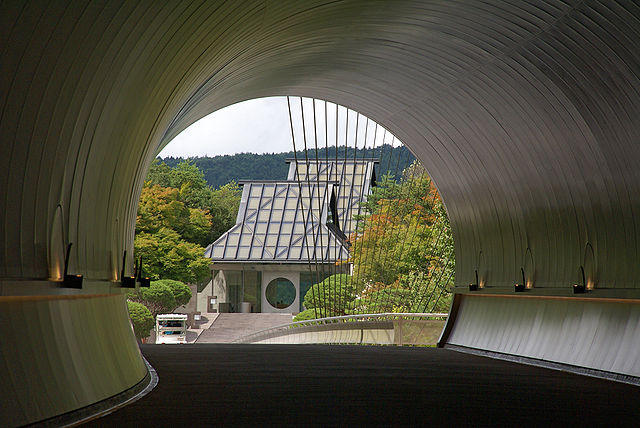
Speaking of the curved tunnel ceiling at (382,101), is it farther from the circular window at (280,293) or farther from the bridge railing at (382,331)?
the circular window at (280,293)

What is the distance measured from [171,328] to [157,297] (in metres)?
4.06

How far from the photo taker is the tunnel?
681 cm

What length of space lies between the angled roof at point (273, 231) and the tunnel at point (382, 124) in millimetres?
33379

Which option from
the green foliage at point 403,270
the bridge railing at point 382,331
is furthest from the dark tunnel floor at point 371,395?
the green foliage at point 403,270

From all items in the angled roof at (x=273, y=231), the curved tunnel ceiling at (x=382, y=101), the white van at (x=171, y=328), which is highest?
the angled roof at (x=273, y=231)

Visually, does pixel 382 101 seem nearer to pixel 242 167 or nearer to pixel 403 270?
pixel 403 270

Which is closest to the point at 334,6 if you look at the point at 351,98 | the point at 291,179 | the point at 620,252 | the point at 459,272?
the point at 620,252

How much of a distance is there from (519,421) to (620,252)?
5975 millimetres

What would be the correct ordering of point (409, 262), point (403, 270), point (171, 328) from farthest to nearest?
point (403, 270) → point (171, 328) → point (409, 262)

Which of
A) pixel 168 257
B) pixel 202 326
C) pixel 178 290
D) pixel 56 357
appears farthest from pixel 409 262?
pixel 56 357

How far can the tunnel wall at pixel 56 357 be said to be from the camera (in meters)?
6.58

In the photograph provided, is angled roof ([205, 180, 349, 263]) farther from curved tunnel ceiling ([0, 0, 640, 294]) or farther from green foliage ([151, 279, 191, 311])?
curved tunnel ceiling ([0, 0, 640, 294])

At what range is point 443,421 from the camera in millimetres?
8141

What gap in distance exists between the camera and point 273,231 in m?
55.6
